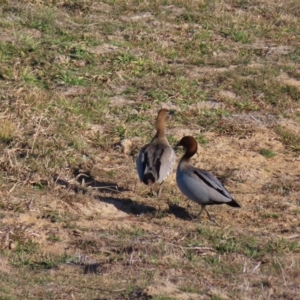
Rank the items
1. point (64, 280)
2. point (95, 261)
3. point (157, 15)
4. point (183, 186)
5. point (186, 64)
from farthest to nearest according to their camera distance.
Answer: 1. point (157, 15)
2. point (186, 64)
3. point (183, 186)
4. point (95, 261)
5. point (64, 280)

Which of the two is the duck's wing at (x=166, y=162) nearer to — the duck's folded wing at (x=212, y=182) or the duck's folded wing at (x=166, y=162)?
the duck's folded wing at (x=166, y=162)

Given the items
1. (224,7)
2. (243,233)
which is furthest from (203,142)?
(224,7)

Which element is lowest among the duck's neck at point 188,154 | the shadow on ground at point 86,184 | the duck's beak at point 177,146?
the shadow on ground at point 86,184

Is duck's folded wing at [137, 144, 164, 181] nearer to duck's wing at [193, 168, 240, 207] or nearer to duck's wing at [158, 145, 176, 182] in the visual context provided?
duck's wing at [158, 145, 176, 182]

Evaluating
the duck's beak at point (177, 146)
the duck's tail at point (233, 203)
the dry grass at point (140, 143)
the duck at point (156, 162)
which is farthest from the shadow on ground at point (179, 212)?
the duck's beak at point (177, 146)

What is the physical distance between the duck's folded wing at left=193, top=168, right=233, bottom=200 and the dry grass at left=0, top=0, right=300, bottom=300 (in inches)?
12.9

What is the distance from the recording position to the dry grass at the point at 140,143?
24.1 ft

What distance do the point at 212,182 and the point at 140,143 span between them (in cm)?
202

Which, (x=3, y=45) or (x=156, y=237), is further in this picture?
(x=3, y=45)

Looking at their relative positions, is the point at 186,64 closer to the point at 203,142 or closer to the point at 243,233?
the point at 203,142

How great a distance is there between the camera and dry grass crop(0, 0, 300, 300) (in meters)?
7.34

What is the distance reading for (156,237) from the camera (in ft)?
26.3

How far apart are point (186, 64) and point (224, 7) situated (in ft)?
7.76

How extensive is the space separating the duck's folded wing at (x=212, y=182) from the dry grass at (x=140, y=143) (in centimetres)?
33
